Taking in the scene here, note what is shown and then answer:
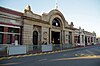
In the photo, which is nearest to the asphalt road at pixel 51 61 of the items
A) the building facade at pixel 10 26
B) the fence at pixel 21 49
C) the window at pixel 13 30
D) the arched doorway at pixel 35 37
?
the fence at pixel 21 49

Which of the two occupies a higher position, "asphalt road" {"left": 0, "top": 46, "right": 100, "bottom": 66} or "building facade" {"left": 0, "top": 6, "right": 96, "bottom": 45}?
"building facade" {"left": 0, "top": 6, "right": 96, "bottom": 45}

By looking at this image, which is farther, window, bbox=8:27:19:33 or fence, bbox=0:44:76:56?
window, bbox=8:27:19:33

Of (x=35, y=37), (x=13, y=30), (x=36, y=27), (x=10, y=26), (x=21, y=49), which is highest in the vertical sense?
(x=36, y=27)

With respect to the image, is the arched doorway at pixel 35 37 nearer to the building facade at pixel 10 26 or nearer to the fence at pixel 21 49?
the fence at pixel 21 49

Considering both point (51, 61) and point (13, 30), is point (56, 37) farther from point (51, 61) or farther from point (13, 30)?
point (51, 61)

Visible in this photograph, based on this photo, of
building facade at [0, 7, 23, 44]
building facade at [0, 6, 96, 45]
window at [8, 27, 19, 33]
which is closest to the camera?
building facade at [0, 7, 23, 44]

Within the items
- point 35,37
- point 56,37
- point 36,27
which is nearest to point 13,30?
point 36,27

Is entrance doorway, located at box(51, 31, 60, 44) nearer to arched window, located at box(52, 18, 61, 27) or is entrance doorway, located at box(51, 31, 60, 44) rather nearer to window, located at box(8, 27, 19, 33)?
arched window, located at box(52, 18, 61, 27)

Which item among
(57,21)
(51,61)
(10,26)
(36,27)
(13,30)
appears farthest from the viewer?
(57,21)

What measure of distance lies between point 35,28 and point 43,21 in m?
3.13

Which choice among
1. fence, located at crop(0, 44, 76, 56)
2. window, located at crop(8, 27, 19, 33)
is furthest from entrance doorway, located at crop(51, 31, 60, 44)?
window, located at crop(8, 27, 19, 33)

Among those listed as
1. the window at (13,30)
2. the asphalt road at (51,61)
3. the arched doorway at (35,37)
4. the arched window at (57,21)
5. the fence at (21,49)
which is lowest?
the asphalt road at (51,61)

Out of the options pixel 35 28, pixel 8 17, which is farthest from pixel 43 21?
pixel 8 17

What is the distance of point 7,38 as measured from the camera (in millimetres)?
26531
